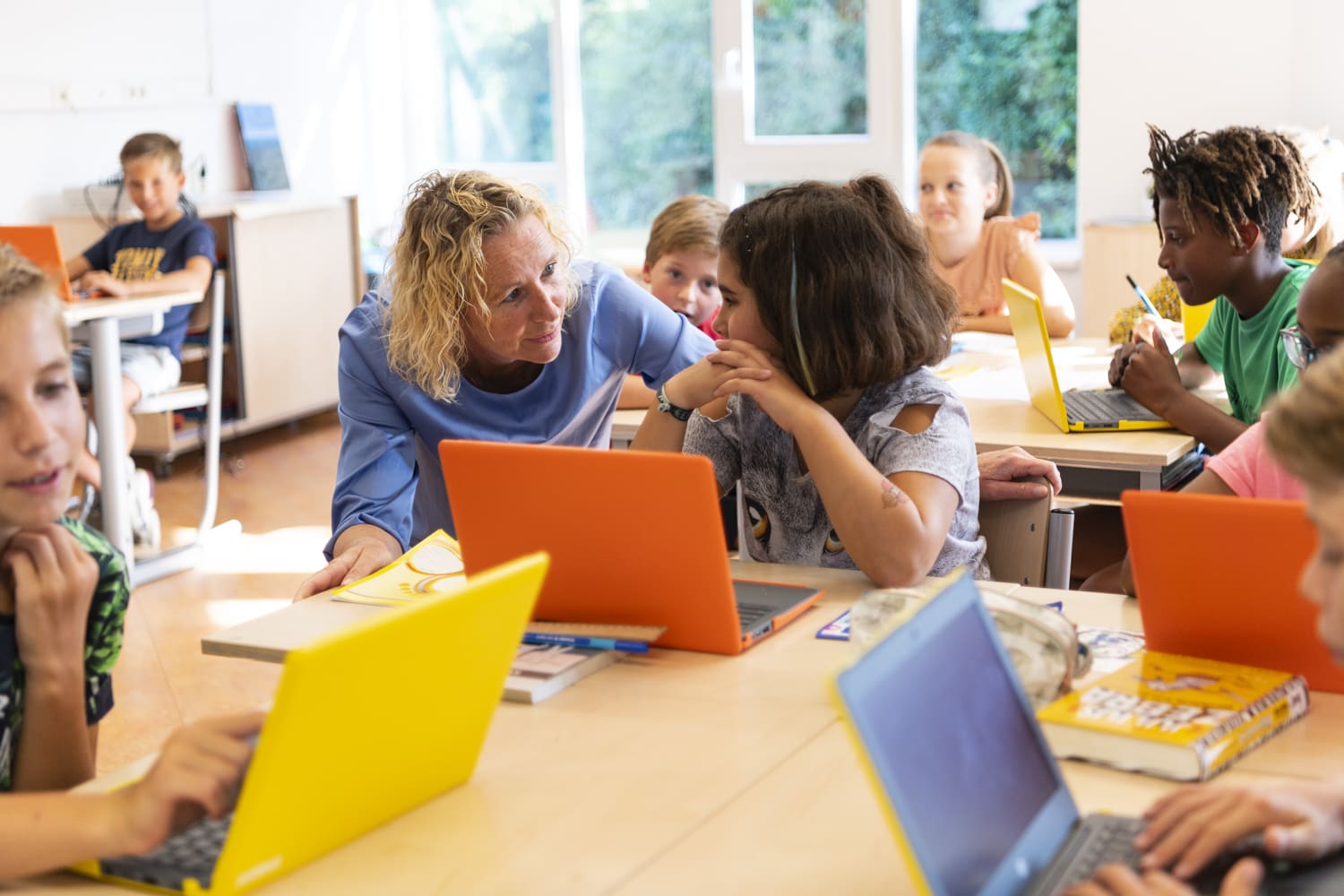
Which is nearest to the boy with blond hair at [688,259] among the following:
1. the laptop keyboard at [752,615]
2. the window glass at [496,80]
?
the laptop keyboard at [752,615]

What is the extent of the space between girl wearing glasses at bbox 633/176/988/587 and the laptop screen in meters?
0.64

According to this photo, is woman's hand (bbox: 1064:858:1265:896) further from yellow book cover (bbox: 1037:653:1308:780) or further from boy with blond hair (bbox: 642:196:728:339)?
boy with blond hair (bbox: 642:196:728:339)

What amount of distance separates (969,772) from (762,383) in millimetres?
859

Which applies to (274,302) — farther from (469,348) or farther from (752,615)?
(752,615)

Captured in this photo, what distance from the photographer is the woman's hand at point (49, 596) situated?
116 cm

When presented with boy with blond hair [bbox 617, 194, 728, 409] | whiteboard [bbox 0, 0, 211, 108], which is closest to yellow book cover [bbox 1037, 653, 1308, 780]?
boy with blond hair [bbox 617, 194, 728, 409]

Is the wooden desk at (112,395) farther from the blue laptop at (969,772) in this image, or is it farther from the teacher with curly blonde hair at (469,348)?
the blue laptop at (969,772)

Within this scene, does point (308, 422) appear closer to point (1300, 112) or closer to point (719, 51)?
point (719, 51)

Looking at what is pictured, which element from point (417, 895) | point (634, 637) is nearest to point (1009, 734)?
point (417, 895)

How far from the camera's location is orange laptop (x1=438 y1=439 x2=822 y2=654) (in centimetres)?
136

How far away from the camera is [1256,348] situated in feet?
8.11

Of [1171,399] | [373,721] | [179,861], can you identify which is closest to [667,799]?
[373,721]

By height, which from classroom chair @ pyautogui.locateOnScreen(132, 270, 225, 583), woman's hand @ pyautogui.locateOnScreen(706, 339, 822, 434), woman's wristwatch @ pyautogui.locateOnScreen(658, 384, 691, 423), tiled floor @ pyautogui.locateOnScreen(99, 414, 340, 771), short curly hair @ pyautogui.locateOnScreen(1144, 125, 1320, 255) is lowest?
tiled floor @ pyautogui.locateOnScreen(99, 414, 340, 771)

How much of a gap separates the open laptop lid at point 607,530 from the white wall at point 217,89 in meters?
2.94
